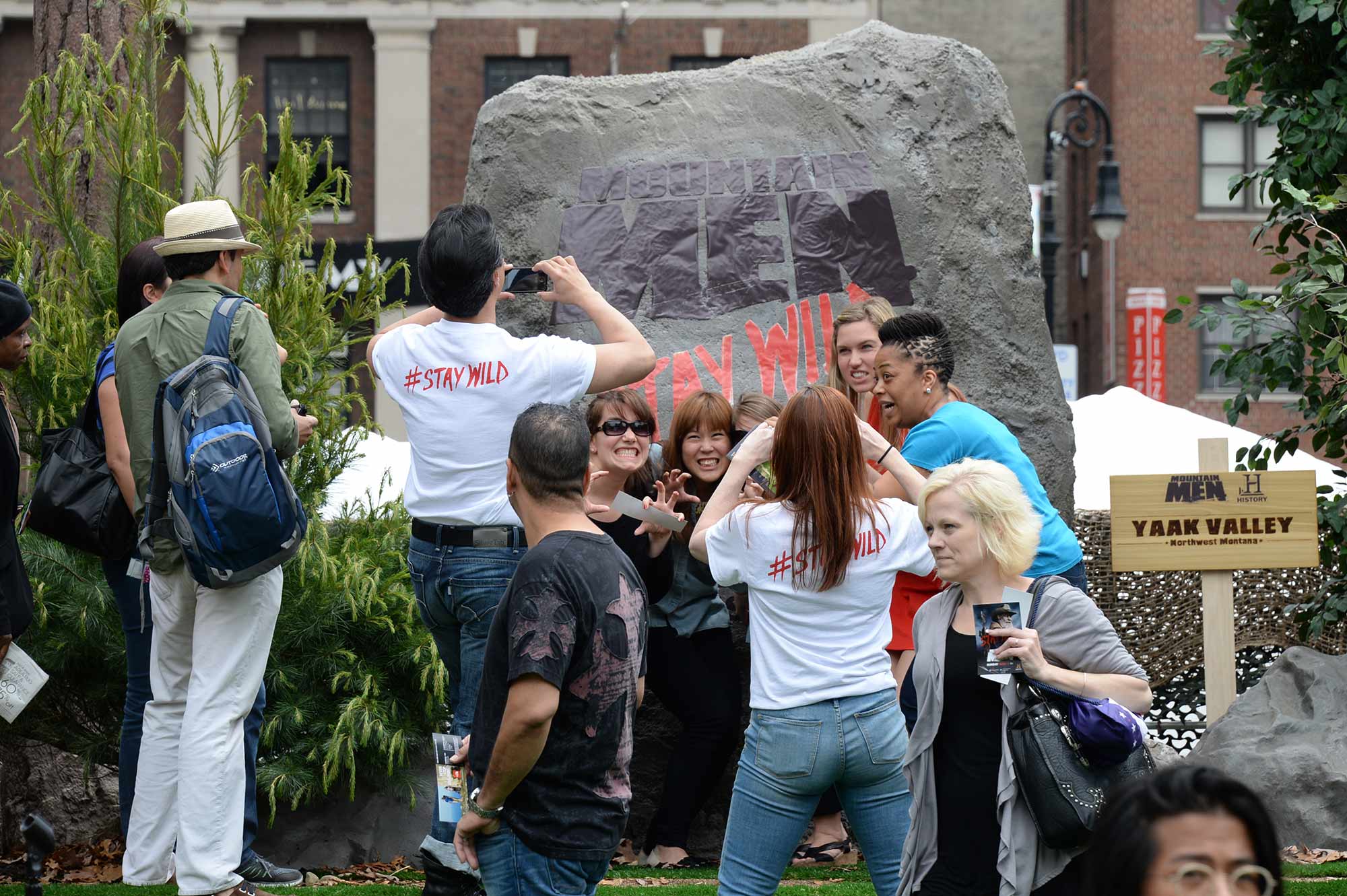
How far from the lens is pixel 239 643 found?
433 centimetres

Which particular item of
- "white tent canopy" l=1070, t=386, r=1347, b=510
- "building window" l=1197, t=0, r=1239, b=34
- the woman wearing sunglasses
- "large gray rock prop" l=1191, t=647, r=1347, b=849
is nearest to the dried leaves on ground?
"large gray rock prop" l=1191, t=647, r=1347, b=849

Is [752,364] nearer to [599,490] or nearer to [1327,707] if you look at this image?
[599,490]

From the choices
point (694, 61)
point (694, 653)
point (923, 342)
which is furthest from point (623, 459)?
point (694, 61)

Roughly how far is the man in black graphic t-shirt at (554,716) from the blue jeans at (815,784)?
27.9 inches

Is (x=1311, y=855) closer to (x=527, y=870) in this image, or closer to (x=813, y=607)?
(x=813, y=607)

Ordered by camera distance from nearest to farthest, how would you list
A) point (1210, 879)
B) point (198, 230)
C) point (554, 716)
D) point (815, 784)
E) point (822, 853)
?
point (1210, 879) → point (554, 716) → point (815, 784) → point (198, 230) → point (822, 853)

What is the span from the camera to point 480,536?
162 inches

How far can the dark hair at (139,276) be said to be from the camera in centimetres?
506

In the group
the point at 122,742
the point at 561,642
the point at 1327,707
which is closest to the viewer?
the point at 561,642

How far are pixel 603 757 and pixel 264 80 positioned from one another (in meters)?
24.0

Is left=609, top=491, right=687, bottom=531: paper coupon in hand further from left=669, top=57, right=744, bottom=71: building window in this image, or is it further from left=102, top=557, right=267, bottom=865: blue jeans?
left=669, top=57, right=744, bottom=71: building window

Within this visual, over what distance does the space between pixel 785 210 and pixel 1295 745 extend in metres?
3.22

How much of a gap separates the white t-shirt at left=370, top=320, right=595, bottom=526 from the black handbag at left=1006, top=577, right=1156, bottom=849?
154 cm

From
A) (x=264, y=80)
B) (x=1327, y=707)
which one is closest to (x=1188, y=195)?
(x=264, y=80)
